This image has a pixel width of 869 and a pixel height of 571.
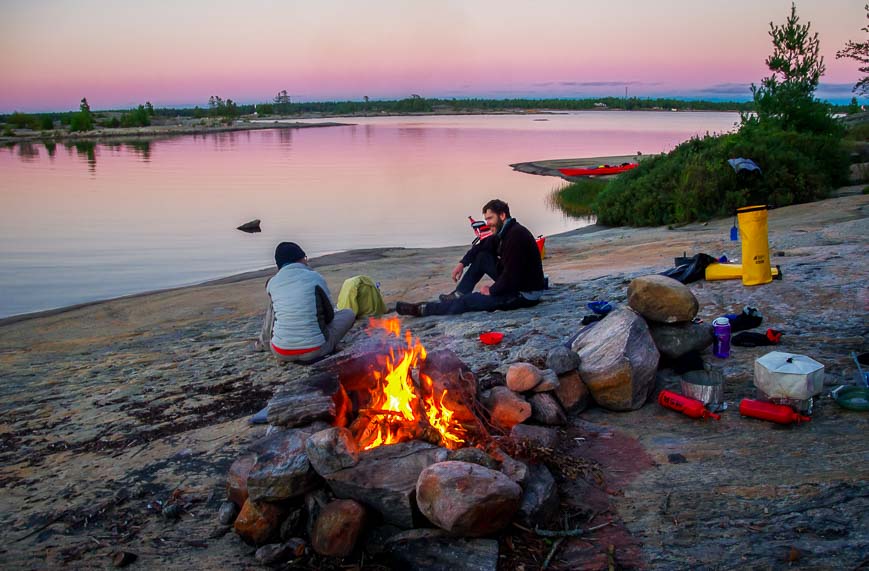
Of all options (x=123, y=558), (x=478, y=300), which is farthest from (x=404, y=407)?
(x=478, y=300)

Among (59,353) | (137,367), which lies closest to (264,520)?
(137,367)

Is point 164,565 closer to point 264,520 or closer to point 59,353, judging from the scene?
point 264,520

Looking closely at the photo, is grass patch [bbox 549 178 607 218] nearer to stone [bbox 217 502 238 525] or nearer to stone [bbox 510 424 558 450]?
stone [bbox 510 424 558 450]

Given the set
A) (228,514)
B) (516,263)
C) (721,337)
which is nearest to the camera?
(228,514)

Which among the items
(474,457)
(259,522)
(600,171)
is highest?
(600,171)

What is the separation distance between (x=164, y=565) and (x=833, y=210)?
14.8 m

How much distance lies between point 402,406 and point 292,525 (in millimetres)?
1225

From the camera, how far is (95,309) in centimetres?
1401

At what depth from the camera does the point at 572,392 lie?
5.98 m

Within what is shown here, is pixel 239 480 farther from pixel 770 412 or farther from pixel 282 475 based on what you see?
pixel 770 412

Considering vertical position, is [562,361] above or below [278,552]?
above

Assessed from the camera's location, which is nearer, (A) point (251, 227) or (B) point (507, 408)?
(B) point (507, 408)

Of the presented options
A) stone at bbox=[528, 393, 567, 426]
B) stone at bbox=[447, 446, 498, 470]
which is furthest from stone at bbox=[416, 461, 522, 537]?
stone at bbox=[528, 393, 567, 426]

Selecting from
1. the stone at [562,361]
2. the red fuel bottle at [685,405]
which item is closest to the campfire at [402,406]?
the stone at [562,361]
